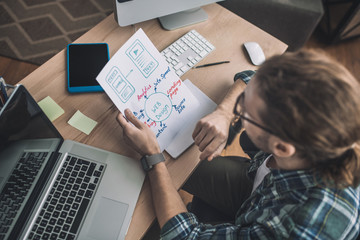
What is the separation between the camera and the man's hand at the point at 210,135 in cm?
87

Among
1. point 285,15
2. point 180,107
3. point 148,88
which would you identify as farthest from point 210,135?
point 285,15

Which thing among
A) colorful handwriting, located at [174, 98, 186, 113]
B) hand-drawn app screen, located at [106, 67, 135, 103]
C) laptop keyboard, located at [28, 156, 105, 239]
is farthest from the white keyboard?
laptop keyboard, located at [28, 156, 105, 239]

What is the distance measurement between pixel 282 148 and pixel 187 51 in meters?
0.55

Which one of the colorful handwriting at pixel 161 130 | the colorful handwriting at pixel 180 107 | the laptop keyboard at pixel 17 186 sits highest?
the colorful handwriting at pixel 180 107

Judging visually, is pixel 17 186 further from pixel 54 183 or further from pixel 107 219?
pixel 107 219

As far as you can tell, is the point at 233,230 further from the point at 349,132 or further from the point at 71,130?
the point at 71,130

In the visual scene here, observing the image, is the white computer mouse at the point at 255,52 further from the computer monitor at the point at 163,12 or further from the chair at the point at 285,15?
the chair at the point at 285,15

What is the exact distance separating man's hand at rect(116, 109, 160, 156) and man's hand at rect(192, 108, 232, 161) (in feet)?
0.44

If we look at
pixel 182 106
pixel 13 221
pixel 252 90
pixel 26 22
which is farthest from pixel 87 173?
pixel 26 22

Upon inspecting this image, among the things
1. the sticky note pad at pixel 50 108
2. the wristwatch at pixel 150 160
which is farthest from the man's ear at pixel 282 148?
the sticky note pad at pixel 50 108

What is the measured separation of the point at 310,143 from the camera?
596 mm

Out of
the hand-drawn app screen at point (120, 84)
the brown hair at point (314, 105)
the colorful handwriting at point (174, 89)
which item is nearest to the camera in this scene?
the brown hair at point (314, 105)

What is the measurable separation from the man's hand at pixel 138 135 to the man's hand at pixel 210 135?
134 mm

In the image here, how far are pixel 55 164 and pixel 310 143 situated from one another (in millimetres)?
651
